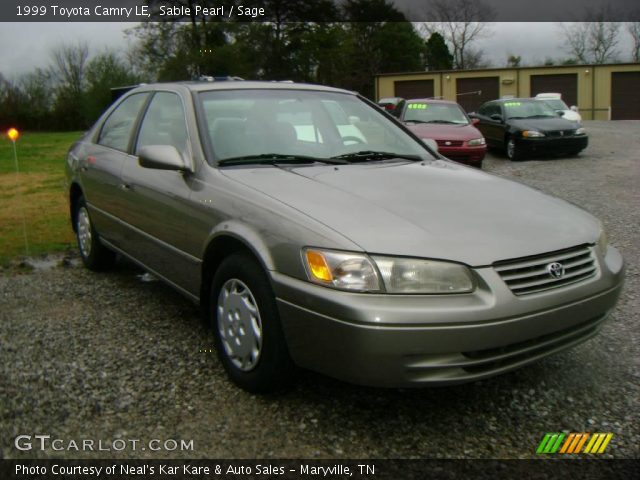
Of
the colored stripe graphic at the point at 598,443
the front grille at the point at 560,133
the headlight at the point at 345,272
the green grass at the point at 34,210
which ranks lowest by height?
the colored stripe graphic at the point at 598,443

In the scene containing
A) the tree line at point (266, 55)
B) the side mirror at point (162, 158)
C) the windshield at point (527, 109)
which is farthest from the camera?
the tree line at point (266, 55)

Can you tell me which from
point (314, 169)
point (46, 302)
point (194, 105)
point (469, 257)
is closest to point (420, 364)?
point (469, 257)

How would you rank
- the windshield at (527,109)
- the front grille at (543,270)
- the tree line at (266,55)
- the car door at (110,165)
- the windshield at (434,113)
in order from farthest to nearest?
the tree line at (266,55)
the windshield at (527,109)
the windshield at (434,113)
the car door at (110,165)
the front grille at (543,270)

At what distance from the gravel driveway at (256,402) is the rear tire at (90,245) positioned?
1.09 m

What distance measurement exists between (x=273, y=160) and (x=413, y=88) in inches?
1600

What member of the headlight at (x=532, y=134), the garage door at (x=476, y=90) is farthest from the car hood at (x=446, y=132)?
the garage door at (x=476, y=90)

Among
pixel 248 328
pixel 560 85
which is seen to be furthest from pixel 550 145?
pixel 560 85

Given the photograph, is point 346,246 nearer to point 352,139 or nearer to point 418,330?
point 418,330

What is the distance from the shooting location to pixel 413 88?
42.5 meters

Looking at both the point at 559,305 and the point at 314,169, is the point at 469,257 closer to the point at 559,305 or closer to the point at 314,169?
the point at 559,305

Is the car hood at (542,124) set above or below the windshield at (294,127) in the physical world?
below

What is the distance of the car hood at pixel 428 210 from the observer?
2.67 meters

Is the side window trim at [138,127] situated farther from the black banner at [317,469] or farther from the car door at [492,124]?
the car door at [492,124]

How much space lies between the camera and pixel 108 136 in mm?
5164
